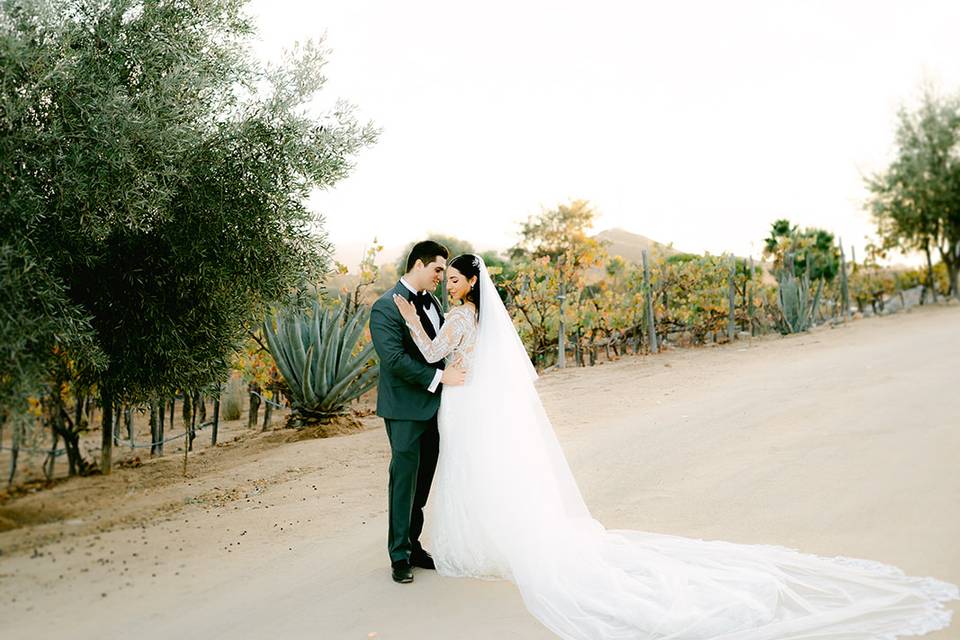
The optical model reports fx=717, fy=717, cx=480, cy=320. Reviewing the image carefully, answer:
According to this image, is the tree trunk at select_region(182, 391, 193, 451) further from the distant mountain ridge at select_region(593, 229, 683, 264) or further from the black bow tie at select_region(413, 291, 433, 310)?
the distant mountain ridge at select_region(593, 229, 683, 264)

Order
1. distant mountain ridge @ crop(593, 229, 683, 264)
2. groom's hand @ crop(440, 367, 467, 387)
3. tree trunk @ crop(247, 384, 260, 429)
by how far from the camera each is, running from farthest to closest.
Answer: distant mountain ridge @ crop(593, 229, 683, 264), tree trunk @ crop(247, 384, 260, 429), groom's hand @ crop(440, 367, 467, 387)

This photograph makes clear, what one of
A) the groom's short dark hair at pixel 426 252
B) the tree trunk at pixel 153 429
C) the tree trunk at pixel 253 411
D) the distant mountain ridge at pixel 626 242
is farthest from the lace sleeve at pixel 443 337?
the distant mountain ridge at pixel 626 242

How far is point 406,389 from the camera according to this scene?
4.45 meters

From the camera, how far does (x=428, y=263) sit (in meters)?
4.50

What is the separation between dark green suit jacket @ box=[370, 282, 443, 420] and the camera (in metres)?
4.36

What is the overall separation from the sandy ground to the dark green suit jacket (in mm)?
1037

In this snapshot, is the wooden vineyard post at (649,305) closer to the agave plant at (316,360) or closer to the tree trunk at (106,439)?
the agave plant at (316,360)

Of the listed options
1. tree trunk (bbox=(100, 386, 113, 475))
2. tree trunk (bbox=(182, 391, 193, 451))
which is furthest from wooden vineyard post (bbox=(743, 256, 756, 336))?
tree trunk (bbox=(100, 386, 113, 475))

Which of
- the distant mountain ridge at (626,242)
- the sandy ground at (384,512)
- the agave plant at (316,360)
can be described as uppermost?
the distant mountain ridge at (626,242)

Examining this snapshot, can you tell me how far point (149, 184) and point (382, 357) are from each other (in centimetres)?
216

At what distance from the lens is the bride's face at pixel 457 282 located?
14.7 feet

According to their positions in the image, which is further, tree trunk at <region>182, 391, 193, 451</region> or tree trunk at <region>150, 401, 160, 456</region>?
tree trunk at <region>150, 401, 160, 456</region>

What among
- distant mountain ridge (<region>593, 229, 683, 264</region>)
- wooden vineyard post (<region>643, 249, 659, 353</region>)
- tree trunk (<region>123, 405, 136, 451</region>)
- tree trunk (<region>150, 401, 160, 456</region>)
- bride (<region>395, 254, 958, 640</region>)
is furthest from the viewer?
distant mountain ridge (<region>593, 229, 683, 264</region>)

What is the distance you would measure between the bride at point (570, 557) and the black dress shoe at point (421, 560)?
5.3 inches
